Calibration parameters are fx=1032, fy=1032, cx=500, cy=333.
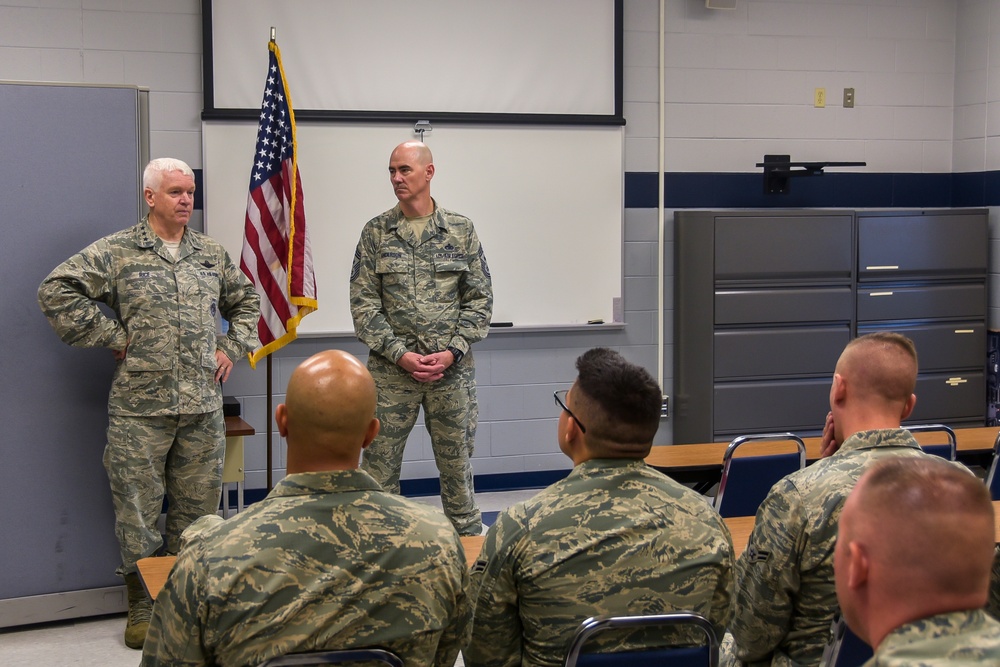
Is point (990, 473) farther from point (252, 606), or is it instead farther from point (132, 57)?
point (132, 57)

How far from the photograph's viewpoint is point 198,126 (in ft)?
17.4

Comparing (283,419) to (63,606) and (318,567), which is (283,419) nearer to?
(318,567)

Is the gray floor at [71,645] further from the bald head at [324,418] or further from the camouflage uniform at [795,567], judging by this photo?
the bald head at [324,418]

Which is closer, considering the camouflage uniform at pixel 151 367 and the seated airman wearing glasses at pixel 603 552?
the seated airman wearing glasses at pixel 603 552

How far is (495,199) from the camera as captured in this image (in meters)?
5.78

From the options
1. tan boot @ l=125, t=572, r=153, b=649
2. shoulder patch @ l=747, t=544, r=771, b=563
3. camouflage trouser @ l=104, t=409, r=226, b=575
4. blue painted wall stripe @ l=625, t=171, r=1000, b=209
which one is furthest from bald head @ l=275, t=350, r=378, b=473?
blue painted wall stripe @ l=625, t=171, r=1000, b=209

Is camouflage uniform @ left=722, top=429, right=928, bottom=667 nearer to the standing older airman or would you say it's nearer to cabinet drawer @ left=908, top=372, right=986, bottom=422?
the standing older airman

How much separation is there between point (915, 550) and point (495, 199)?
4.81 meters

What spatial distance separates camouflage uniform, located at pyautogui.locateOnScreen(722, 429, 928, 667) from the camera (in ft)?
6.55

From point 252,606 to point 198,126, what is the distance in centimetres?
413

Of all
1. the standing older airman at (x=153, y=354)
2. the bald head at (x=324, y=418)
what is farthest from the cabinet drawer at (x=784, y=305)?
the bald head at (x=324, y=418)

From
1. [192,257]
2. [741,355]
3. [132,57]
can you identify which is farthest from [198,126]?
[741,355]

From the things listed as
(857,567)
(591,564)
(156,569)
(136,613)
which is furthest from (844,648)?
(136,613)

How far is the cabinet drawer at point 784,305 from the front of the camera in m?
5.86
